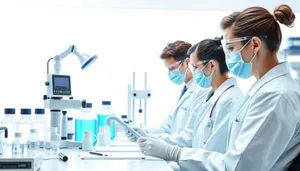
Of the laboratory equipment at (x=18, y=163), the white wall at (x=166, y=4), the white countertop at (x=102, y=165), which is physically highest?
Answer: the white wall at (x=166, y=4)

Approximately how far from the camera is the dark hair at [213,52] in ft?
7.54

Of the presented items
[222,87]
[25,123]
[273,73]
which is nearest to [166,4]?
[222,87]

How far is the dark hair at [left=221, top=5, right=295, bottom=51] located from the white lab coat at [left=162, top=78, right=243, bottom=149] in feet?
1.62

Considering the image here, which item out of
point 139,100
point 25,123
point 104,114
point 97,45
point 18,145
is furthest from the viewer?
point 97,45

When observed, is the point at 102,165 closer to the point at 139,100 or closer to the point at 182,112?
the point at 182,112

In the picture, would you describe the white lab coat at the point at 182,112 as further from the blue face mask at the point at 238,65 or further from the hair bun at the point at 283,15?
the hair bun at the point at 283,15

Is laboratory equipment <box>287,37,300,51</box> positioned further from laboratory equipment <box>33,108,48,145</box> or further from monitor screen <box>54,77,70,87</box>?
laboratory equipment <box>33,108,48,145</box>

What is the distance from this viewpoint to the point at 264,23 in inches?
62.3

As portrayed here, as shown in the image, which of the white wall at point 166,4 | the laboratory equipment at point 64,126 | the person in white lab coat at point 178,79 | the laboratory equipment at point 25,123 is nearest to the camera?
the laboratory equipment at point 25,123

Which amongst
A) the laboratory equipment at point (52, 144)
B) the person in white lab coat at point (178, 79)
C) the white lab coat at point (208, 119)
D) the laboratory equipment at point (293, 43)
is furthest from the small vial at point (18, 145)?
the laboratory equipment at point (293, 43)

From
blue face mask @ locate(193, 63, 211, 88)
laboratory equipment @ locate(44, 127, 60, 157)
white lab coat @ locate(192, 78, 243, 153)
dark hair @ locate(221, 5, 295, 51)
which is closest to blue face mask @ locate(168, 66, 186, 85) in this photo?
blue face mask @ locate(193, 63, 211, 88)

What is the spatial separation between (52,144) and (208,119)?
0.83 m

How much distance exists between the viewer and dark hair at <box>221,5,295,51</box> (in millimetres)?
1573

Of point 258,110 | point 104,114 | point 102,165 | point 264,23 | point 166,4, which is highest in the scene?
point 166,4
